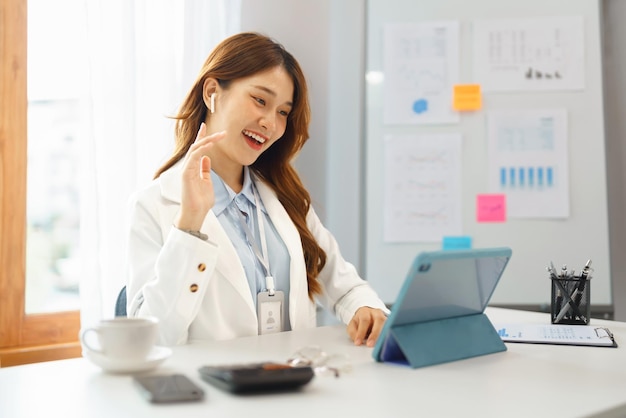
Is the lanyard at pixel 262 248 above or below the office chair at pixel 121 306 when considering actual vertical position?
above

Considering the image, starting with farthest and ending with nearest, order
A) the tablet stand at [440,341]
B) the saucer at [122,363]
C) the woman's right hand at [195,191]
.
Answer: the woman's right hand at [195,191]
the tablet stand at [440,341]
the saucer at [122,363]

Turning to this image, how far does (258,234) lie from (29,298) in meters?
0.87

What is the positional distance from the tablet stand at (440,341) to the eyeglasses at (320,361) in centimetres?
8

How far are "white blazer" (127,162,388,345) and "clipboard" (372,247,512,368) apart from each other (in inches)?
18.3

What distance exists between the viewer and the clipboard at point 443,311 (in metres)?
1.11

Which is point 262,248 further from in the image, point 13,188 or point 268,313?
point 13,188

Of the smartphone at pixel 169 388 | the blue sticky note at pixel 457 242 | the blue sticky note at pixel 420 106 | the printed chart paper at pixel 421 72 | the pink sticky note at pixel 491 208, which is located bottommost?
the smartphone at pixel 169 388

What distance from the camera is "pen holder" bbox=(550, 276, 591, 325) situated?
61.9 inches

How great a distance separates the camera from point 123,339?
1031 mm

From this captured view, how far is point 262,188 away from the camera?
1.96m

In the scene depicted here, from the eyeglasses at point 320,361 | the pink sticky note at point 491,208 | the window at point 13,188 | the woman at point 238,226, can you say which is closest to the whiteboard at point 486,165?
the pink sticky note at point 491,208

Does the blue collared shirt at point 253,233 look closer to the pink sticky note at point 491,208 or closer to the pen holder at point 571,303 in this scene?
the pen holder at point 571,303

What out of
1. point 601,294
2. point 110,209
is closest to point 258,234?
point 110,209

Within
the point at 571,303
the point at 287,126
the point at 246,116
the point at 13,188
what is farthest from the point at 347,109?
the point at 571,303
